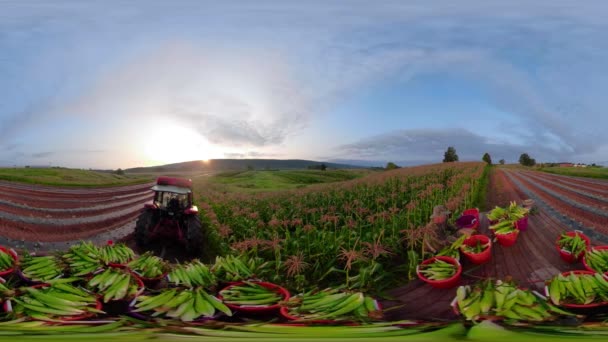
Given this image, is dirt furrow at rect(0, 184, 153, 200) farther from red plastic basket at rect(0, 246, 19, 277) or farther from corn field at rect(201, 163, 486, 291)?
red plastic basket at rect(0, 246, 19, 277)

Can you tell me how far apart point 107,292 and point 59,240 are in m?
3.08

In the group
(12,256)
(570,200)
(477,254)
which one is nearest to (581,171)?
(570,200)

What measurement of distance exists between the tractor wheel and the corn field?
218 mm

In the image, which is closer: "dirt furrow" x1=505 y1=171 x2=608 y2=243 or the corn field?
the corn field

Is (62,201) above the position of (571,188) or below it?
below

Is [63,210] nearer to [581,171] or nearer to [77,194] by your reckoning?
[77,194]

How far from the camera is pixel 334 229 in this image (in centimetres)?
453

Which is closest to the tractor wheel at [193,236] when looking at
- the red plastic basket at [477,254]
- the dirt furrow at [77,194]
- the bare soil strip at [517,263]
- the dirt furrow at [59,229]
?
the dirt furrow at [59,229]

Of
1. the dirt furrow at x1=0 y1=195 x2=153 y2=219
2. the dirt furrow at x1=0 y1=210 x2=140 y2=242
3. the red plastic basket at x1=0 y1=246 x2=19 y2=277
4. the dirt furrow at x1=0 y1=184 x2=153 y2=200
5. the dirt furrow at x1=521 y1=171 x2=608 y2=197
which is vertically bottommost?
the dirt furrow at x1=0 y1=210 x2=140 y2=242

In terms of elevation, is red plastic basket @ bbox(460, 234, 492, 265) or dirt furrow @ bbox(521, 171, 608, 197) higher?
dirt furrow @ bbox(521, 171, 608, 197)

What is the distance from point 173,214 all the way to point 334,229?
234 centimetres

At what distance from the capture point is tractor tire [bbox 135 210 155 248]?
4.74 m

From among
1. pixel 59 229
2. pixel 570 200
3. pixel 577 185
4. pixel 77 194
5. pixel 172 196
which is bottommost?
pixel 59 229

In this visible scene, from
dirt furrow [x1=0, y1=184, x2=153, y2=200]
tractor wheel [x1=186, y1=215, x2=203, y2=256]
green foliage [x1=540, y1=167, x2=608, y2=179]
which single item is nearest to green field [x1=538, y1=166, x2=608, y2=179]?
green foliage [x1=540, y1=167, x2=608, y2=179]
